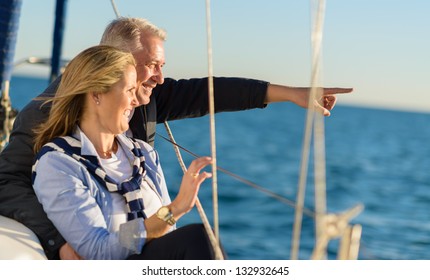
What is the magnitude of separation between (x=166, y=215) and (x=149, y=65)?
1.68 feet

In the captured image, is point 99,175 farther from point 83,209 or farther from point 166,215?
point 166,215

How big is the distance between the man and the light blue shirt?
1.9 inches

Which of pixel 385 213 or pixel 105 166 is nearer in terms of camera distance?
pixel 105 166

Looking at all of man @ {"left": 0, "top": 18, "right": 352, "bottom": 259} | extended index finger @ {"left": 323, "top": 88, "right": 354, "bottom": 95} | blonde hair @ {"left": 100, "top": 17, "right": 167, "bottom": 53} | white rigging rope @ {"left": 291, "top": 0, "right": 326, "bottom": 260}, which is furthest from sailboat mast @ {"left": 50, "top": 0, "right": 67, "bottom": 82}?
white rigging rope @ {"left": 291, "top": 0, "right": 326, "bottom": 260}

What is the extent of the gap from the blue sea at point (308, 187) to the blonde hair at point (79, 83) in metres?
0.62

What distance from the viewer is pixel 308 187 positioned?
17.6 metres

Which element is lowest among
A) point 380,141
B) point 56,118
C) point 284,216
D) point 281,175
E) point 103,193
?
point 380,141

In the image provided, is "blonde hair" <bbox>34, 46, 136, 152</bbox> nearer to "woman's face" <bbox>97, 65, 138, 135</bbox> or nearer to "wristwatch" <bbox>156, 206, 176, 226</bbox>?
"woman's face" <bbox>97, 65, 138, 135</bbox>

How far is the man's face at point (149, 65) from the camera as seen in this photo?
2.21m

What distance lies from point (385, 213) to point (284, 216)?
2919 millimetres

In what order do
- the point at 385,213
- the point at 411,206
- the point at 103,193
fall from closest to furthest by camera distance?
the point at 103,193, the point at 385,213, the point at 411,206
